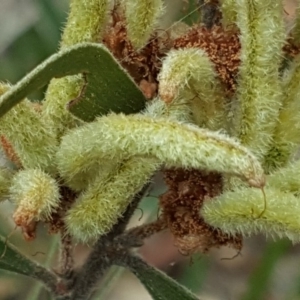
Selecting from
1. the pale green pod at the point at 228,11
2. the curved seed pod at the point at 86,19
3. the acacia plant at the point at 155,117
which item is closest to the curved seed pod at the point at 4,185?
the acacia plant at the point at 155,117

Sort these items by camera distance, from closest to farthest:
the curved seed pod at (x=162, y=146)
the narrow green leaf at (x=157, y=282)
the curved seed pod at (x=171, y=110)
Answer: the curved seed pod at (x=162, y=146), the curved seed pod at (x=171, y=110), the narrow green leaf at (x=157, y=282)

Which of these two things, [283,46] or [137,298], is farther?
[137,298]

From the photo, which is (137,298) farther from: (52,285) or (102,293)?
(52,285)

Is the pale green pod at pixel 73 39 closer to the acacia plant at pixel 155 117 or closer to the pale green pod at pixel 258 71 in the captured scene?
the acacia plant at pixel 155 117

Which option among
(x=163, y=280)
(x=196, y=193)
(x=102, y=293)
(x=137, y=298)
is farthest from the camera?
(x=137, y=298)

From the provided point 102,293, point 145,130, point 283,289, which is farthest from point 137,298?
point 145,130

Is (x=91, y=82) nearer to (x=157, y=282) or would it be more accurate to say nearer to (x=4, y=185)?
(x=4, y=185)

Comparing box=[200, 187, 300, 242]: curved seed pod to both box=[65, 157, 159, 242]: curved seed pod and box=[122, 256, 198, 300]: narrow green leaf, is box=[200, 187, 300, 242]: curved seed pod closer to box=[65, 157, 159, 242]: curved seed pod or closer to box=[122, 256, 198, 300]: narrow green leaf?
box=[65, 157, 159, 242]: curved seed pod
